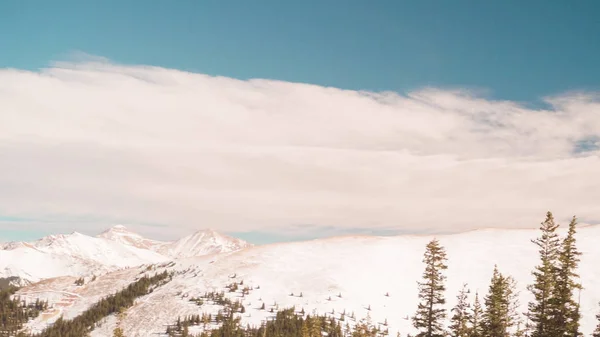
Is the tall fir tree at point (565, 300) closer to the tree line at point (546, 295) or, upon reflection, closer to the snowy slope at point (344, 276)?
the tree line at point (546, 295)

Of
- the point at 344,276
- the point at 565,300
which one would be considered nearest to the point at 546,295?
the point at 565,300

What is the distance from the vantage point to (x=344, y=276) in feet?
443

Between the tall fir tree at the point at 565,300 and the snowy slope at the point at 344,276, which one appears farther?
the snowy slope at the point at 344,276

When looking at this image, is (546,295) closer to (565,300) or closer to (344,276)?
(565,300)

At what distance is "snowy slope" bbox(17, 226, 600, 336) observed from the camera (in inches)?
4530

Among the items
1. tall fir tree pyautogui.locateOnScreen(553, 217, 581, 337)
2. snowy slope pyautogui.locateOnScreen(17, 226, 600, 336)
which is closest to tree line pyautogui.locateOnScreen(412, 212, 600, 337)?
tall fir tree pyautogui.locateOnScreen(553, 217, 581, 337)

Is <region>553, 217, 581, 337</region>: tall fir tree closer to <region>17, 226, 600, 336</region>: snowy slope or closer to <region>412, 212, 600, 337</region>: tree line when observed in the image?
<region>412, 212, 600, 337</region>: tree line

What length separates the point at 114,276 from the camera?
185 m

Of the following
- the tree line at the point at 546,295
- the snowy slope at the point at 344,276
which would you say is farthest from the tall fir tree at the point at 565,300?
the snowy slope at the point at 344,276

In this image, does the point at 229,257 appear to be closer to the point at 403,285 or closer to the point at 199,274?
the point at 199,274

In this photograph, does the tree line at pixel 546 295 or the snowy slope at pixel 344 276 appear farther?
the snowy slope at pixel 344 276

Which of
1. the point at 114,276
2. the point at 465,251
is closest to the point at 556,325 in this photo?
the point at 465,251

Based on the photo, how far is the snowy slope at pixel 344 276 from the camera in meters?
115

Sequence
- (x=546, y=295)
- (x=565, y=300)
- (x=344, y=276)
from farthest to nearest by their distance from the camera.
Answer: (x=344, y=276) < (x=546, y=295) < (x=565, y=300)
